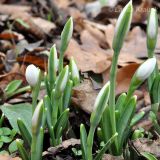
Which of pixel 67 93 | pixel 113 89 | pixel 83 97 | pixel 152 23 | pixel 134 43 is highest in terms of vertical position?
pixel 152 23

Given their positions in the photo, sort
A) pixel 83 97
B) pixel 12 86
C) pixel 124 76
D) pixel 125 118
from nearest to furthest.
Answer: pixel 125 118 < pixel 83 97 < pixel 12 86 < pixel 124 76

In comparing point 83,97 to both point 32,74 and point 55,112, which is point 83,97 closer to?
point 55,112

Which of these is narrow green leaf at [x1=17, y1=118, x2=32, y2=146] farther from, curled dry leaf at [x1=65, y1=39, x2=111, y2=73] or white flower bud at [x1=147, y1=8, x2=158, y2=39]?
curled dry leaf at [x1=65, y1=39, x2=111, y2=73]

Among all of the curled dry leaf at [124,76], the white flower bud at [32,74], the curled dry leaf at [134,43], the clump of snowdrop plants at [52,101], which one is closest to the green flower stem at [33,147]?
the clump of snowdrop plants at [52,101]

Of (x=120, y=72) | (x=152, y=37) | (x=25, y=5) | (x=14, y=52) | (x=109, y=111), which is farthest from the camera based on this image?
(x=25, y=5)

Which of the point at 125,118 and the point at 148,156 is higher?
the point at 125,118

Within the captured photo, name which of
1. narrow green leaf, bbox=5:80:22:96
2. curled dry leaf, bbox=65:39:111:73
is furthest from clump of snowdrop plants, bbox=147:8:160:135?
Answer: narrow green leaf, bbox=5:80:22:96

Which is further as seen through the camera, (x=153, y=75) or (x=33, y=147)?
(x=153, y=75)

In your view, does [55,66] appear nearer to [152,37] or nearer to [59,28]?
[152,37]

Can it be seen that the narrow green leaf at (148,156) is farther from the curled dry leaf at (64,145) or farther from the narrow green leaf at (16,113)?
the narrow green leaf at (16,113)

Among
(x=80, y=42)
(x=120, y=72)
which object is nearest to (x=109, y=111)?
(x=120, y=72)

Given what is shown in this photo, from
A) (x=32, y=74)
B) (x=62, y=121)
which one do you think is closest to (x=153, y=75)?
(x=62, y=121)
